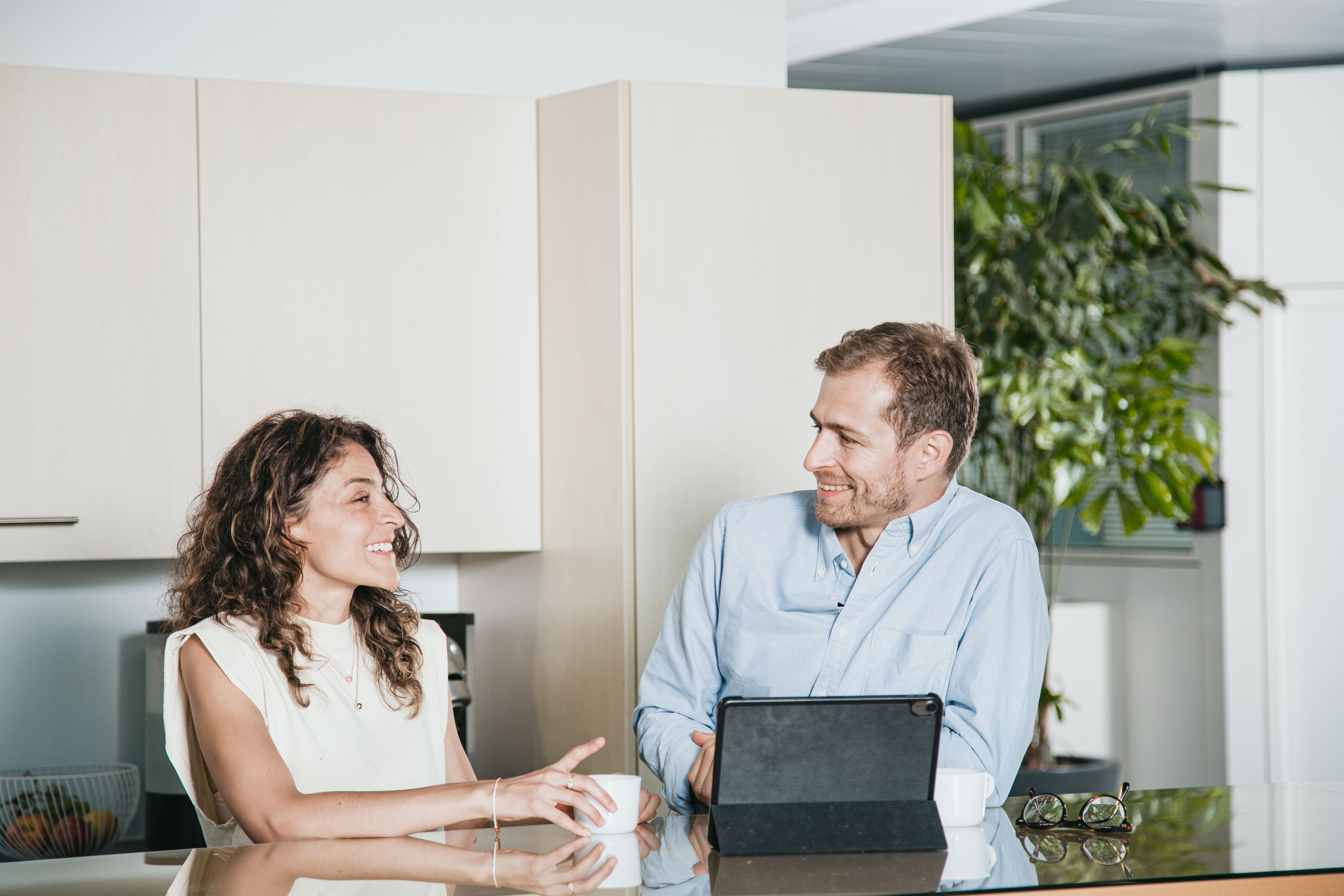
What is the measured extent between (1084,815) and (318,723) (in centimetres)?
101

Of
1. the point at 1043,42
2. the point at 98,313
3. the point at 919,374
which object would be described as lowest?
the point at 919,374

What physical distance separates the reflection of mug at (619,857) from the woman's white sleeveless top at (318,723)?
1.58 feet

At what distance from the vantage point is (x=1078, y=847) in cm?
138

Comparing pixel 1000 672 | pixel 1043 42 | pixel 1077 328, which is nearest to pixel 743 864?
pixel 1000 672

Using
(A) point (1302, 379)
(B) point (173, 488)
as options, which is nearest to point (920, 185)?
(B) point (173, 488)

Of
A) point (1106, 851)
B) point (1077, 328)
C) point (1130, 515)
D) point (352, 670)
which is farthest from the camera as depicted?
point (1077, 328)

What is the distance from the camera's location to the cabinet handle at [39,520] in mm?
2455

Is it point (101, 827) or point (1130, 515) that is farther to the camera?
point (1130, 515)

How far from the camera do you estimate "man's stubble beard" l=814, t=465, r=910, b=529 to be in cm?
201

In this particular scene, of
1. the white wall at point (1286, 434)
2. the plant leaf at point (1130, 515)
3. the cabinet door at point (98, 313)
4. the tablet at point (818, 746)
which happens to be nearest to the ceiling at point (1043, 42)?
the white wall at point (1286, 434)

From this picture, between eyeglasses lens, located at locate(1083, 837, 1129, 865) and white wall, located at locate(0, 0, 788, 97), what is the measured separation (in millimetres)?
2171

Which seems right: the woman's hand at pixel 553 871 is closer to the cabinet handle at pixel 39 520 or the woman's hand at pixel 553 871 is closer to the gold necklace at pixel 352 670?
the gold necklace at pixel 352 670

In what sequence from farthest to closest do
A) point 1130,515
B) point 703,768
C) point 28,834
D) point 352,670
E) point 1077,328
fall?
point 1077,328, point 1130,515, point 28,834, point 352,670, point 703,768

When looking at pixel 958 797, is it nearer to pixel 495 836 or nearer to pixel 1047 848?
pixel 1047 848
